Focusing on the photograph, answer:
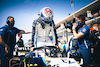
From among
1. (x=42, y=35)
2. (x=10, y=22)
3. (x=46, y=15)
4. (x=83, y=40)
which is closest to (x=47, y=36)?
(x=42, y=35)

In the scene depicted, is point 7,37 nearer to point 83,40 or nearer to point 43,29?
point 43,29

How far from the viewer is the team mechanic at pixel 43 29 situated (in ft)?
5.55

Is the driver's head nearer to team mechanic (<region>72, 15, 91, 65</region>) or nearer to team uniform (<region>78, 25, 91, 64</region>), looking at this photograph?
team mechanic (<region>72, 15, 91, 65</region>)

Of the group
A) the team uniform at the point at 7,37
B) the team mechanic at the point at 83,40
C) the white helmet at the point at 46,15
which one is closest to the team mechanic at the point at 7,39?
the team uniform at the point at 7,37

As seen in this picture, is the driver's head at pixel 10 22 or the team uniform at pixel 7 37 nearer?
the team uniform at pixel 7 37

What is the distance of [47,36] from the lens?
5.89 ft

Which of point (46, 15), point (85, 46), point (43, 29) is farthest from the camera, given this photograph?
point (43, 29)

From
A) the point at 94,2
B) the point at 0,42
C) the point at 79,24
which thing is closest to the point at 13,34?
the point at 0,42

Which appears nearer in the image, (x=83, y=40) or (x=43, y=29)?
(x=83, y=40)

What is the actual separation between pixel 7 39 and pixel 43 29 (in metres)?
0.71

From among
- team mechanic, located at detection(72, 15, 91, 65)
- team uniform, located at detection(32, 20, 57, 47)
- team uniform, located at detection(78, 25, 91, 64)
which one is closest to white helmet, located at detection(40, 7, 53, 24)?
team uniform, located at detection(32, 20, 57, 47)

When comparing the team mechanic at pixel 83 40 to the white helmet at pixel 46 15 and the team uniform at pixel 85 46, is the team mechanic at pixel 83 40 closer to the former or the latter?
the team uniform at pixel 85 46

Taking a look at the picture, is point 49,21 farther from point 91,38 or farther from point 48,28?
point 91,38

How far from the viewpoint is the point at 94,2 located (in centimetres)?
298
